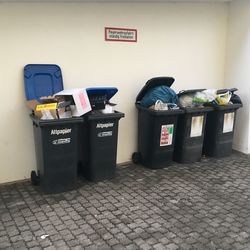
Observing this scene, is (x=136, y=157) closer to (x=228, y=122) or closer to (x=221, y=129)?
(x=221, y=129)

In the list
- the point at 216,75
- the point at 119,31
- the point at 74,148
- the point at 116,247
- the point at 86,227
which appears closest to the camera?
the point at 116,247

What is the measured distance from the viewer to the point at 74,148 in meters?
3.78

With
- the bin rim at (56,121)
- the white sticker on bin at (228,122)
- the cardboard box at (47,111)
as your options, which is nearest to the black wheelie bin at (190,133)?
the white sticker on bin at (228,122)

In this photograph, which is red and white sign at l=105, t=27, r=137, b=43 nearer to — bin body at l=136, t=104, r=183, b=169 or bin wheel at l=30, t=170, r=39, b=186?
bin body at l=136, t=104, r=183, b=169

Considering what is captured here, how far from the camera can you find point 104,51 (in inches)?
174

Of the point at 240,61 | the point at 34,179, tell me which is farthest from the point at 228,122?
the point at 34,179

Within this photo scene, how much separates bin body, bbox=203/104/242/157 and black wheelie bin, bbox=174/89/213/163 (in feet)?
0.70

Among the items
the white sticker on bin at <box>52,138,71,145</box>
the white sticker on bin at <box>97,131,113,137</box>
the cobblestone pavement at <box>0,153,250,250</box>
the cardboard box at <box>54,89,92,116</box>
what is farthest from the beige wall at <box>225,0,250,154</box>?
the white sticker on bin at <box>52,138,71,145</box>

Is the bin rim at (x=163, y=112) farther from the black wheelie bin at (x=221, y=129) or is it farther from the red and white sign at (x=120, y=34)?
the red and white sign at (x=120, y=34)

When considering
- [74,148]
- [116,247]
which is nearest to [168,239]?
[116,247]

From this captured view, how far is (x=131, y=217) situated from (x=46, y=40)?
2.31m

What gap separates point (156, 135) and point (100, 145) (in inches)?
32.8

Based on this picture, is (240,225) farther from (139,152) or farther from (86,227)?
(139,152)

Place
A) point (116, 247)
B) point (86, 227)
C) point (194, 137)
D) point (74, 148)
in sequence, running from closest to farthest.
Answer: point (116, 247)
point (86, 227)
point (74, 148)
point (194, 137)
